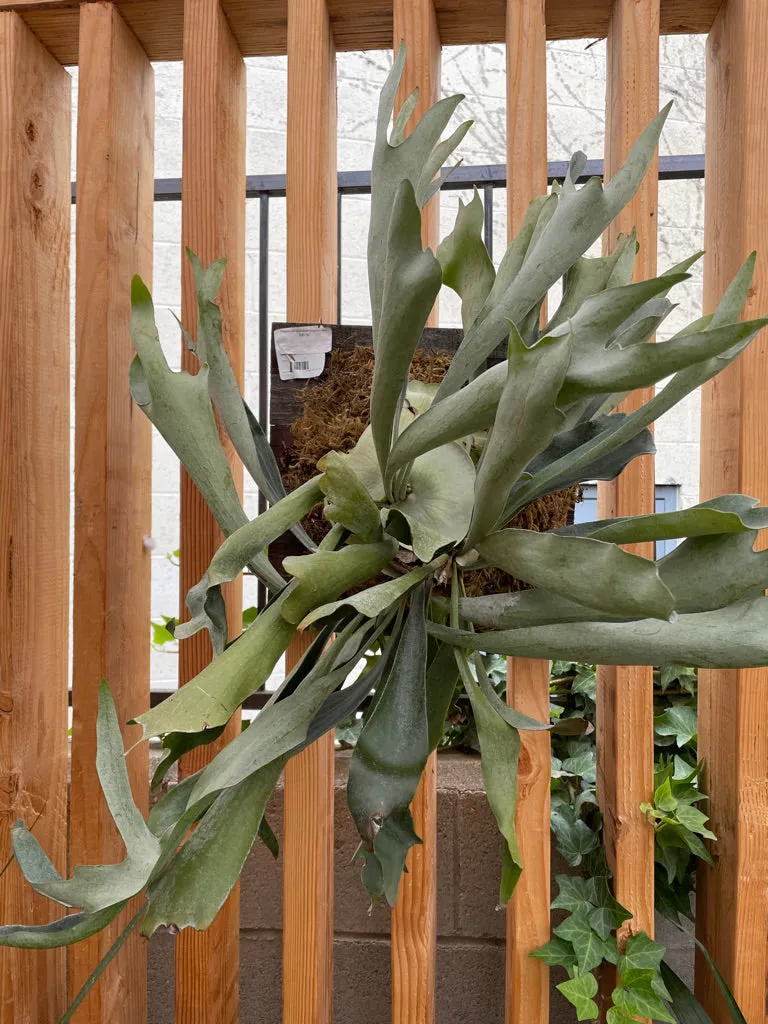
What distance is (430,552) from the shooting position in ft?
1.61

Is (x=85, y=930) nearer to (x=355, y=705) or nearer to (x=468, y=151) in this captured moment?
(x=355, y=705)

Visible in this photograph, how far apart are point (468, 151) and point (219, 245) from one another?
81.2 inches

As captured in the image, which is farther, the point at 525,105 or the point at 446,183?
the point at 446,183

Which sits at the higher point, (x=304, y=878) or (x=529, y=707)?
(x=529, y=707)

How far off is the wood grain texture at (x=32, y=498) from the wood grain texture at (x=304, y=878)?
33 cm

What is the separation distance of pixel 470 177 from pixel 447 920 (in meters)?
1.32

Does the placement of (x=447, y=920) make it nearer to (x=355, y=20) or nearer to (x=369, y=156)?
(x=355, y=20)

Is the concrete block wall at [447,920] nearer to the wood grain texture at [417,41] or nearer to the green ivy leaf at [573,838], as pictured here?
the green ivy leaf at [573,838]

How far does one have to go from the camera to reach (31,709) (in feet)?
3.47

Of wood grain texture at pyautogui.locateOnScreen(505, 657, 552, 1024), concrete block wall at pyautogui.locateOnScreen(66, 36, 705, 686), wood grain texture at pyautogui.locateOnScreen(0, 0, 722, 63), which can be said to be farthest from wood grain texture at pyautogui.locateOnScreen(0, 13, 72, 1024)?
concrete block wall at pyautogui.locateOnScreen(66, 36, 705, 686)

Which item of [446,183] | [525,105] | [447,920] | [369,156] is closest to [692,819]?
[447,920]

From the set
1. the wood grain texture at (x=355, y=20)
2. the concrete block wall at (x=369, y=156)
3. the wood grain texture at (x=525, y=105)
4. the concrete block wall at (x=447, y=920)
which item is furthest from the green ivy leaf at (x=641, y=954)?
the concrete block wall at (x=369, y=156)

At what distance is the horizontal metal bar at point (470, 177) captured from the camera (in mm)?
1492

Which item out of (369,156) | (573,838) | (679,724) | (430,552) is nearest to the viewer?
(430,552)
